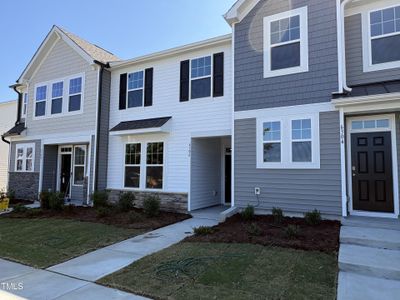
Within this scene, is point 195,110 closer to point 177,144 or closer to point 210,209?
point 177,144

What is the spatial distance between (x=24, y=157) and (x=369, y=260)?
50.3 feet

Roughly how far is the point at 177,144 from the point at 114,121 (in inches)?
136

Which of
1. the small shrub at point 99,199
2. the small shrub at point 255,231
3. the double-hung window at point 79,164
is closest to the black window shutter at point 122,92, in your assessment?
the double-hung window at point 79,164

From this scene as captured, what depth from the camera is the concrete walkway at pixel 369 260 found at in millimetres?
4094

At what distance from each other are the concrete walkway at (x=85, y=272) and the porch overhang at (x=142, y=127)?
422 centimetres

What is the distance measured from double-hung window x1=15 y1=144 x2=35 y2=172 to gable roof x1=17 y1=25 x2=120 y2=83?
3416 millimetres

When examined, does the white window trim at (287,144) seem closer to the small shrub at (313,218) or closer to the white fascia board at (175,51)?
the small shrub at (313,218)

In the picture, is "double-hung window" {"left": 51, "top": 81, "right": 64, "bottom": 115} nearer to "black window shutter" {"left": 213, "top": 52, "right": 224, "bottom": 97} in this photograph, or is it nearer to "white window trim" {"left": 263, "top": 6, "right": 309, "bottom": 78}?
"black window shutter" {"left": 213, "top": 52, "right": 224, "bottom": 97}

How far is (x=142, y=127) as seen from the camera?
35.6ft

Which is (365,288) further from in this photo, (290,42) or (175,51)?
(175,51)

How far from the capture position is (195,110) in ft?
34.2

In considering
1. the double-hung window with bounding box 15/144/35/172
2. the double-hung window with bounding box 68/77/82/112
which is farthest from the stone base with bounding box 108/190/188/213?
the double-hung window with bounding box 15/144/35/172

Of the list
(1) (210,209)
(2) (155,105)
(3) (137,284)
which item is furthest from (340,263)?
(2) (155,105)

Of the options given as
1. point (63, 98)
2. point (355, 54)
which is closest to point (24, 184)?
point (63, 98)
